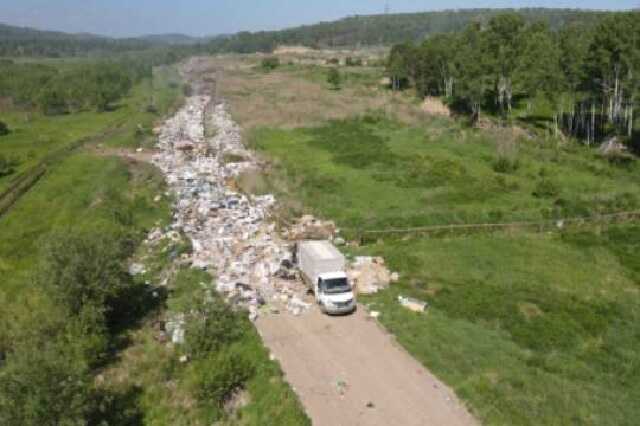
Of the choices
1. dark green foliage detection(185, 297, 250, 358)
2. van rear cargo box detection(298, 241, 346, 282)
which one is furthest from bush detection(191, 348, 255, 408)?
van rear cargo box detection(298, 241, 346, 282)

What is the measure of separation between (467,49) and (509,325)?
4947 cm

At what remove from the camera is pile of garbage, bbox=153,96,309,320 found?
2509 cm

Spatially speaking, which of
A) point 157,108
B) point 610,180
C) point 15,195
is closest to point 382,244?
point 610,180

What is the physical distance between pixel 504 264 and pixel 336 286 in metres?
9.98

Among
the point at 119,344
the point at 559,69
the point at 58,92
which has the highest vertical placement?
the point at 559,69

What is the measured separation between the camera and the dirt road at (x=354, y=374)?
54.9 ft

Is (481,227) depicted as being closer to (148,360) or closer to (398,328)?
(398,328)

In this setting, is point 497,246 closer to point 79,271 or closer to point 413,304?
point 413,304

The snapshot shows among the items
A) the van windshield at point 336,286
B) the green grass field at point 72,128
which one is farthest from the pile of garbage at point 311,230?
the green grass field at point 72,128

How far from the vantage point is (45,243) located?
844 inches

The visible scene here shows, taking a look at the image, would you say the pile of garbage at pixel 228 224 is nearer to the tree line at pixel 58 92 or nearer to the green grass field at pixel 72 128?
the green grass field at pixel 72 128

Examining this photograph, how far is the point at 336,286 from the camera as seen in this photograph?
76.2 ft

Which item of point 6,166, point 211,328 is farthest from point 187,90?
point 211,328

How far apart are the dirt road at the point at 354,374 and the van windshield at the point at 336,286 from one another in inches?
43.7
